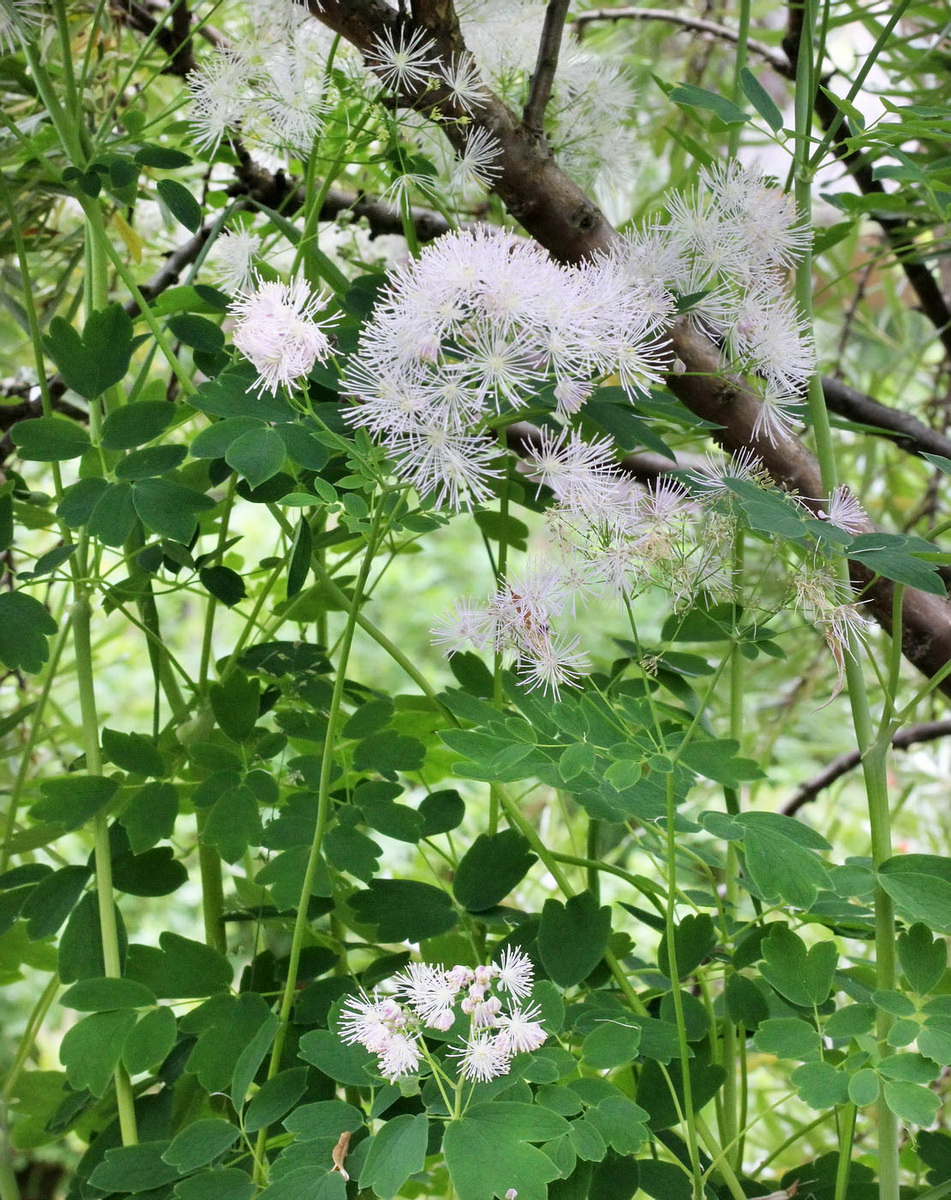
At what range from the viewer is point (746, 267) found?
420 millimetres

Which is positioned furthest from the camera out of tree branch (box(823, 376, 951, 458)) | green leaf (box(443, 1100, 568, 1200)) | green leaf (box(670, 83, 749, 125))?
tree branch (box(823, 376, 951, 458))

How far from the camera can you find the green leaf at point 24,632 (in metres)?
0.41

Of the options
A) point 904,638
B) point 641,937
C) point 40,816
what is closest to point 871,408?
point 904,638

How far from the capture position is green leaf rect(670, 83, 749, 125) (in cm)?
40

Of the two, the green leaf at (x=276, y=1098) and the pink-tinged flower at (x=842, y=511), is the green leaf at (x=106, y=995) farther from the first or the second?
the pink-tinged flower at (x=842, y=511)

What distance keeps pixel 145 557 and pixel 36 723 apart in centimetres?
8

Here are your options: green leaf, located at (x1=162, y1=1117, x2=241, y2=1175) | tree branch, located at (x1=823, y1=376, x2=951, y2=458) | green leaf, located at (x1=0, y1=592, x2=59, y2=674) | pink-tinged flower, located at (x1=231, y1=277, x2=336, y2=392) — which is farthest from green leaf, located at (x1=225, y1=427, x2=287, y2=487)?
tree branch, located at (x1=823, y1=376, x2=951, y2=458)

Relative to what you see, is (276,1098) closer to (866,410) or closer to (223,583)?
(223,583)

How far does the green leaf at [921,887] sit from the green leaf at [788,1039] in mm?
54

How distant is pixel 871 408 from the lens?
0.69m

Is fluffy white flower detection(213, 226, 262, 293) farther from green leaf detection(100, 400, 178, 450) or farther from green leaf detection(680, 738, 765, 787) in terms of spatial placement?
green leaf detection(680, 738, 765, 787)

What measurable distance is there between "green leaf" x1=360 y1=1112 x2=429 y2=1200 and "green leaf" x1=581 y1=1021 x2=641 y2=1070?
59mm

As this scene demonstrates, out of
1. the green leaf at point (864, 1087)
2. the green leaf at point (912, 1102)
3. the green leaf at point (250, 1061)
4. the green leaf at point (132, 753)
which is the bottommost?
the green leaf at point (912, 1102)

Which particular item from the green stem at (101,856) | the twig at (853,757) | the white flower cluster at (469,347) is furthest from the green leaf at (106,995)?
the twig at (853,757)
